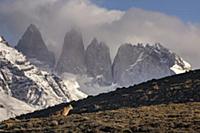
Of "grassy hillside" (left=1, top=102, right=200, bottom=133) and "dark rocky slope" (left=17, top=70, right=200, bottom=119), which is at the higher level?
"dark rocky slope" (left=17, top=70, right=200, bottom=119)

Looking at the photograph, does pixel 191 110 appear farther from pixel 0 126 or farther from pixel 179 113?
pixel 0 126

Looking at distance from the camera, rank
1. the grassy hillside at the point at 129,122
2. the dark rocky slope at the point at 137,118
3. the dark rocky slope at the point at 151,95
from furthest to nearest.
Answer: the dark rocky slope at the point at 151,95
the dark rocky slope at the point at 137,118
the grassy hillside at the point at 129,122

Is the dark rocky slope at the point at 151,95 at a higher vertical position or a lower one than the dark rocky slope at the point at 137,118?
higher

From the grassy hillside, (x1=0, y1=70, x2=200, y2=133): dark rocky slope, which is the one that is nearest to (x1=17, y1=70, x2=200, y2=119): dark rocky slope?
(x1=0, y1=70, x2=200, y2=133): dark rocky slope

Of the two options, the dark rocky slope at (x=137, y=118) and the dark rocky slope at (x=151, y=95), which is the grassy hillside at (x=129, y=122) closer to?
the dark rocky slope at (x=137, y=118)

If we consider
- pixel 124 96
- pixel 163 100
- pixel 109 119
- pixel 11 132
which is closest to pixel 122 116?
pixel 109 119

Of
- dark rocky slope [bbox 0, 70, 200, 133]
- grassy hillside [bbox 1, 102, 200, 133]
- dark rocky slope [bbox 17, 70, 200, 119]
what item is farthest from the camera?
dark rocky slope [bbox 17, 70, 200, 119]

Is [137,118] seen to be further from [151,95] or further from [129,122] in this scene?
[151,95]

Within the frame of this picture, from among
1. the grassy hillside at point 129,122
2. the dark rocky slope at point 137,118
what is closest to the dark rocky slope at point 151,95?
the dark rocky slope at point 137,118

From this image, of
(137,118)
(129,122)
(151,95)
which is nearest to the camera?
(129,122)

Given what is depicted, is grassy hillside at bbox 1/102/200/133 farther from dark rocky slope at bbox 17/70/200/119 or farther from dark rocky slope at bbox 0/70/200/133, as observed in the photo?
dark rocky slope at bbox 17/70/200/119

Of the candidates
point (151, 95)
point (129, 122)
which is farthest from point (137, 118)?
point (151, 95)

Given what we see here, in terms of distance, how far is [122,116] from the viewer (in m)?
71.2

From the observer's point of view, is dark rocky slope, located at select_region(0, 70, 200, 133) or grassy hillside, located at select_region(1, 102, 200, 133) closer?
grassy hillside, located at select_region(1, 102, 200, 133)
